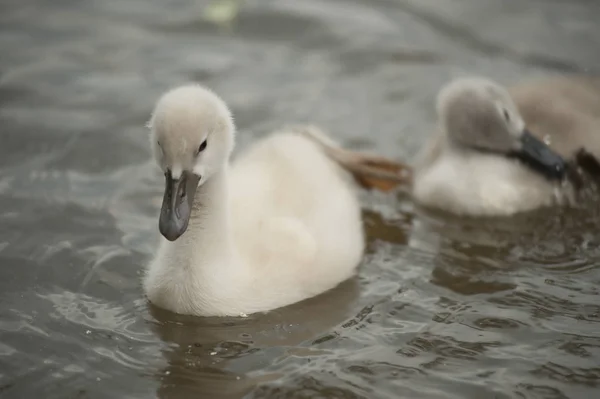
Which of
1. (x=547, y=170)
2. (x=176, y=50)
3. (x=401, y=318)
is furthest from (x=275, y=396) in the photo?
(x=176, y=50)

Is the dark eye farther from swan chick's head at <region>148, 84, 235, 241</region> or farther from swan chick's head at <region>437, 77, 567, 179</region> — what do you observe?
swan chick's head at <region>437, 77, 567, 179</region>

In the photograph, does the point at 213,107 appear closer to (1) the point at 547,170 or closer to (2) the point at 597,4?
(1) the point at 547,170

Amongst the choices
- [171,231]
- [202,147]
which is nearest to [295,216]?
[202,147]

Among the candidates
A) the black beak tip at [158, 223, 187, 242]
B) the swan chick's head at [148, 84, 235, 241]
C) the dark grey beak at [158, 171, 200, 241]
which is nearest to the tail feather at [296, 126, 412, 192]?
the swan chick's head at [148, 84, 235, 241]

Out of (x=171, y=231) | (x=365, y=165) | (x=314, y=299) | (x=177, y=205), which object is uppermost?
(x=365, y=165)

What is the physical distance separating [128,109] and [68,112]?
0.38 meters

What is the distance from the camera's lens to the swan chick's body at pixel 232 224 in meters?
4.07

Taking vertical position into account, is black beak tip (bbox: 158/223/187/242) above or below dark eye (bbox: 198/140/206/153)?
below

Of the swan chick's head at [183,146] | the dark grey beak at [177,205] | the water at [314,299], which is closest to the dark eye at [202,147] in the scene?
the swan chick's head at [183,146]

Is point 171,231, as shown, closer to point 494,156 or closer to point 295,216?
point 295,216

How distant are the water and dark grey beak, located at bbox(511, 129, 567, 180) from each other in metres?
0.26

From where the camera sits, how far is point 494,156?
5605 millimetres

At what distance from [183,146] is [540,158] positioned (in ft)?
7.47

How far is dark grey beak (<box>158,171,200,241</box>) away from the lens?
401cm
